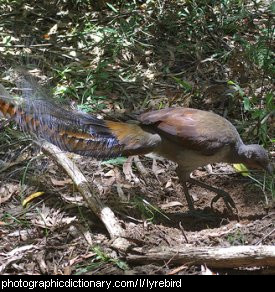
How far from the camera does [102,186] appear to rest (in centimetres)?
528

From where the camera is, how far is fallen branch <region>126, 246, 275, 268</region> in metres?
3.83

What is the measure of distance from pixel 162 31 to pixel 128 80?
1.13 m

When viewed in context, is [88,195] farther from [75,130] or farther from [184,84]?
[184,84]

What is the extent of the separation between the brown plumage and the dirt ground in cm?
28

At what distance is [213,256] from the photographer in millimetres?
3893

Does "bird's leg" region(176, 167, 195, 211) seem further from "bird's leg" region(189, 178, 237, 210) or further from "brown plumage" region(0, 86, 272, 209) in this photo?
"bird's leg" region(189, 178, 237, 210)

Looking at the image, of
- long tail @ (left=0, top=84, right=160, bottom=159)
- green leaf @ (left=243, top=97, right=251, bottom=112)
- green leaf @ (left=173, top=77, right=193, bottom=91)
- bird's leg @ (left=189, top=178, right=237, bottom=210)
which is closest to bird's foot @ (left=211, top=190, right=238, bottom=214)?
bird's leg @ (left=189, top=178, right=237, bottom=210)

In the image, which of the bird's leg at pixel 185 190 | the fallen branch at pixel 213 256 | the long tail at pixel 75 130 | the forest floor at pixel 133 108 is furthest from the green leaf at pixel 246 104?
the fallen branch at pixel 213 256

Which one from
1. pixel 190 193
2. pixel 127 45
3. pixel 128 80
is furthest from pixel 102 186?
pixel 127 45

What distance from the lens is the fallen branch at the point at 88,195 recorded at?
14.3ft

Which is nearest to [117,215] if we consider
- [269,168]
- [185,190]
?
[185,190]

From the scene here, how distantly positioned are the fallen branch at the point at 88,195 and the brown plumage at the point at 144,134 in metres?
0.28

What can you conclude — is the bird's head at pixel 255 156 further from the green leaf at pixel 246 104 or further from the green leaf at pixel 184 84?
the green leaf at pixel 184 84

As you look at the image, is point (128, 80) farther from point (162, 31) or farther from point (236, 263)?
point (236, 263)
